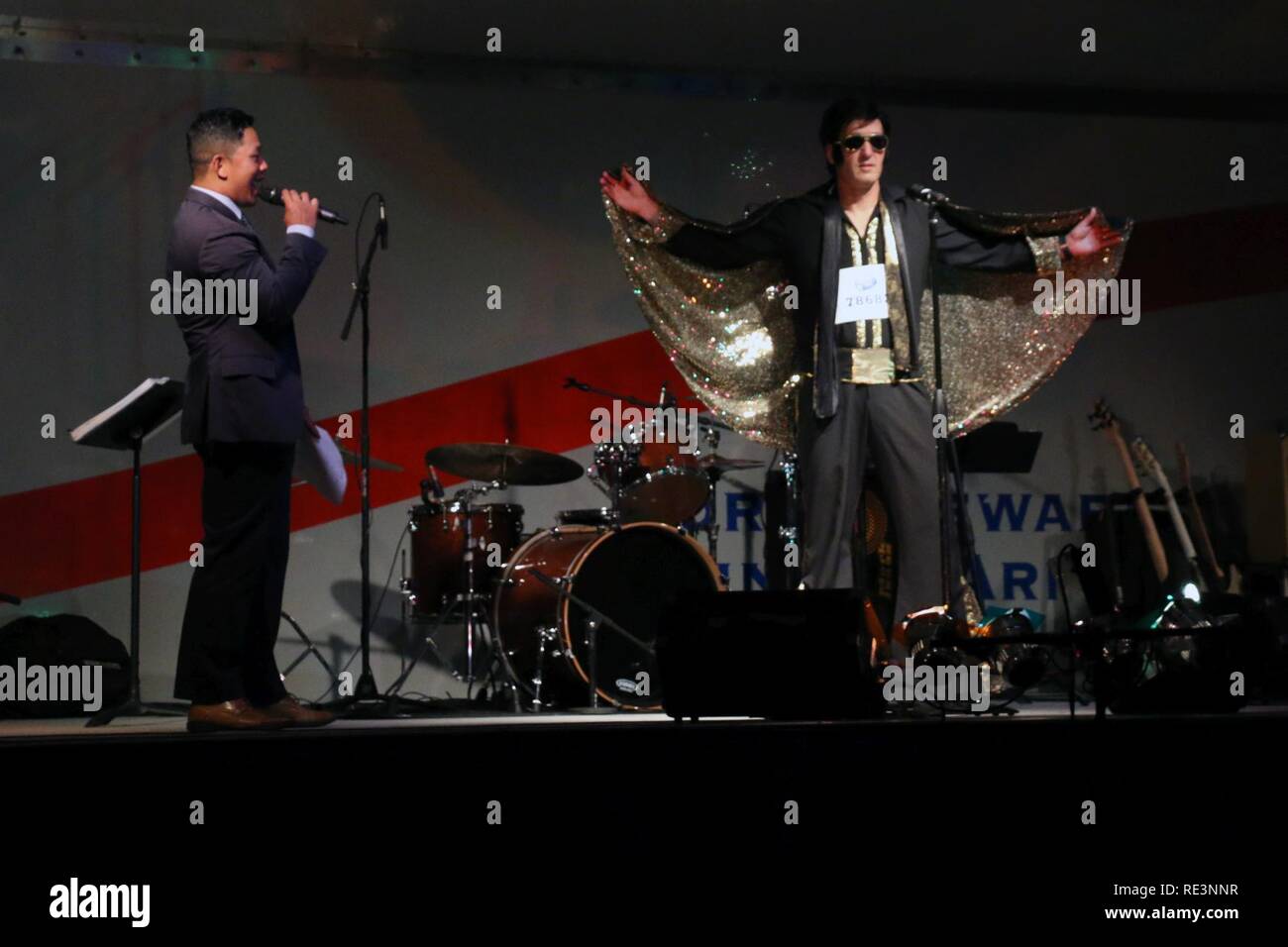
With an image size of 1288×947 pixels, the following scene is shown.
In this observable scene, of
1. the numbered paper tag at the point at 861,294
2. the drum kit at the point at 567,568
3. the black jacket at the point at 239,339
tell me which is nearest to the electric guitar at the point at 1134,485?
the drum kit at the point at 567,568

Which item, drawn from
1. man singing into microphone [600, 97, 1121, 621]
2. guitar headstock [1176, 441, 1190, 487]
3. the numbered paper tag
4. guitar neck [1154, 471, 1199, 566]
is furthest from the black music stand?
guitar headstock [1176, 441, 1190, 487]

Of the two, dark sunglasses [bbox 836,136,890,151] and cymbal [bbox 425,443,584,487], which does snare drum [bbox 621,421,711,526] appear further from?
dark sunglasses [bbox 836,136,890,151]

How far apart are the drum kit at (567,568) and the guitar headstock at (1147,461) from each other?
247 centimetres

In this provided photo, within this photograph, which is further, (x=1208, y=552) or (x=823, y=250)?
(x=1208, y=552)

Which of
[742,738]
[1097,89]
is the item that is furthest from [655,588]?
[1097,89]

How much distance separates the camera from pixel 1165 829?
10.8 ft

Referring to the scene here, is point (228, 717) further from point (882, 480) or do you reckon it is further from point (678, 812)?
point (882, 480)

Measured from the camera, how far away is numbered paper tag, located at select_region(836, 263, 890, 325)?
542cm

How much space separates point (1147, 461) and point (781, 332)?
2.68 m

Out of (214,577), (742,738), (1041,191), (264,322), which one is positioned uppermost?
(1041,191)

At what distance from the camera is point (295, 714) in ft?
14.4

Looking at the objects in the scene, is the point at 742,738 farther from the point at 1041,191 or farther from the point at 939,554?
the point at 1041,191

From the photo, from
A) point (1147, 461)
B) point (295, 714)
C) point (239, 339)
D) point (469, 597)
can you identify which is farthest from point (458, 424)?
point (1147, 461)

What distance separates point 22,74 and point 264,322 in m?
3.86
